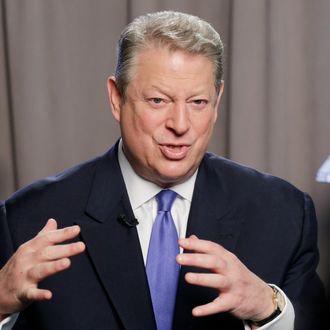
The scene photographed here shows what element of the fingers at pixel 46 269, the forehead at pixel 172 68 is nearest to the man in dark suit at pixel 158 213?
the forehead at pixel 172 68

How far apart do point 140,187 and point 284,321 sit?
471 mm

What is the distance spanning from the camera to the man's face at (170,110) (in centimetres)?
168

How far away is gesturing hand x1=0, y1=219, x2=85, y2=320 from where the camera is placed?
4.57ft

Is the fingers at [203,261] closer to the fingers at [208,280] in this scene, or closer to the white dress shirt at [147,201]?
the fingers at [208,280]

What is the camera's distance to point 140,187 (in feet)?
5.95

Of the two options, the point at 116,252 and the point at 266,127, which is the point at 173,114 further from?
the point at 266,127

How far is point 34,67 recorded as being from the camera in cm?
267

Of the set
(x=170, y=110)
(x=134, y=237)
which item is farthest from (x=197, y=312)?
(x=170, y=110)

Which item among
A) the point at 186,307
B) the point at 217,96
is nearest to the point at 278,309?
the point at 186,307

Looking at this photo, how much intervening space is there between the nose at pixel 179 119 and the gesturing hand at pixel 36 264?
14.1 inches

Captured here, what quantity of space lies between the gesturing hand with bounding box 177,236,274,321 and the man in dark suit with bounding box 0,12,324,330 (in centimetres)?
2

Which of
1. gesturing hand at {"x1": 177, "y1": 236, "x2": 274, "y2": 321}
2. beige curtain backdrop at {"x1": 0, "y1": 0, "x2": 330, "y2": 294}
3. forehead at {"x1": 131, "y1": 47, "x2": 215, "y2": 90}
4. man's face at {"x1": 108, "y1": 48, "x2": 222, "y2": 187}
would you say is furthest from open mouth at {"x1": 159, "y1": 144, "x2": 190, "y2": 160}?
beige curtain backdrop at {"x1": 0, "y1": 0, "x2": 330, "y2": 294}

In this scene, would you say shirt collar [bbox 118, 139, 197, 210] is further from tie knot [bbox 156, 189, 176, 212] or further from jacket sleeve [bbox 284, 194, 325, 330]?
jacket sleeve [bbox 284, 194, 325, 330]

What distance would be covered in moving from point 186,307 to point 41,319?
13.3 inches
